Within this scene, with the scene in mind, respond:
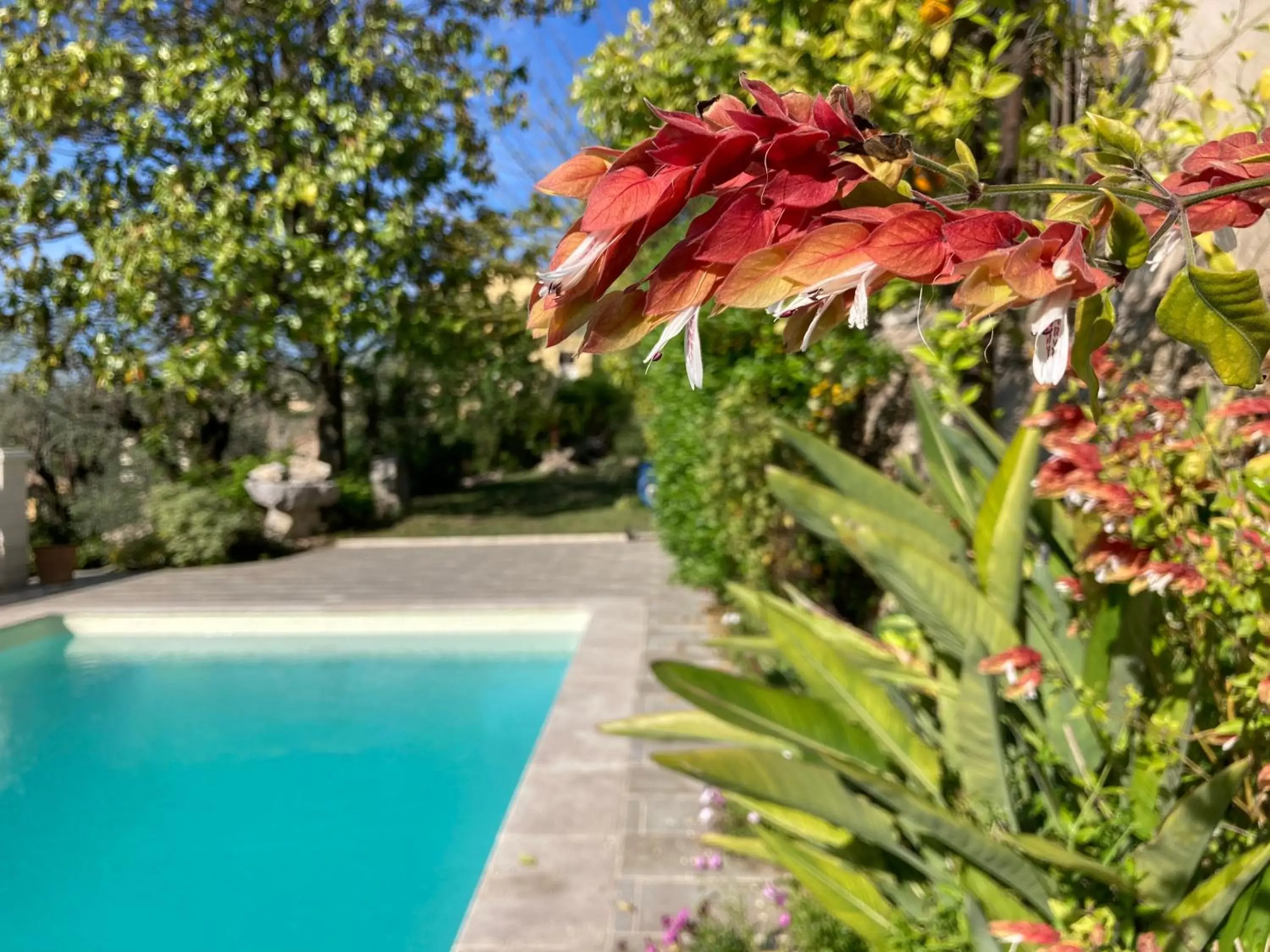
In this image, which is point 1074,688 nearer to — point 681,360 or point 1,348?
point 681,360

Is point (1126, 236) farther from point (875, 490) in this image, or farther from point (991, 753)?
point (875, 490)

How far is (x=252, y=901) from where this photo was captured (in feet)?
14.2

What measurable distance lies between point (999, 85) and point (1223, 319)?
237 cm

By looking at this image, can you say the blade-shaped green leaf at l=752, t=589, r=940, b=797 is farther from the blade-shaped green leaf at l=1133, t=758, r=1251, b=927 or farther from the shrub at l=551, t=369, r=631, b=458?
the shrub at l=551, t=369, r=631, b=458

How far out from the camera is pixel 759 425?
5.12 metres

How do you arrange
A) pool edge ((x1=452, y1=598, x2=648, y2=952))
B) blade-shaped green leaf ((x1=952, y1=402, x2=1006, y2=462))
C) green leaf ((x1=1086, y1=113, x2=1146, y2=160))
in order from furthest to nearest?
pool edge ((x1=452, y1=598, x2=648, y2=952)) < blade-shaped green leaf ((x1=952, y1=402, x2=1006, y2=462)) < green leaf ((x1=1086, y1=113, x2=1146, y2=160))

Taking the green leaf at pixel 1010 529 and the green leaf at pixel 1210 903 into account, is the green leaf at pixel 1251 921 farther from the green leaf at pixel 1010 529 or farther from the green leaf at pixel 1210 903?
the green leaf at pixel 1010 529

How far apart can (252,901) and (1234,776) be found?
4.21 m

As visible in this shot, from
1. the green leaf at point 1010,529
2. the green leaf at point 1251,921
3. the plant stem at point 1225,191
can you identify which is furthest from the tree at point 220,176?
the plant stem at point 1225,191

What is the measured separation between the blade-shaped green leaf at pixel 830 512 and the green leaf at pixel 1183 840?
0.78 metres

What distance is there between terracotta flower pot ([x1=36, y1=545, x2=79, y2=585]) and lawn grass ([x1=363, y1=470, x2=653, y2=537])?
13.5 feet

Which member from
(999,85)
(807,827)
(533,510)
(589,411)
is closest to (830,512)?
(807,827)

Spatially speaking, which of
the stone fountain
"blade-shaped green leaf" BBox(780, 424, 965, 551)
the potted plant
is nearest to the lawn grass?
the stone fountain

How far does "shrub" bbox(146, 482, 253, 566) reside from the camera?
1164 cm
